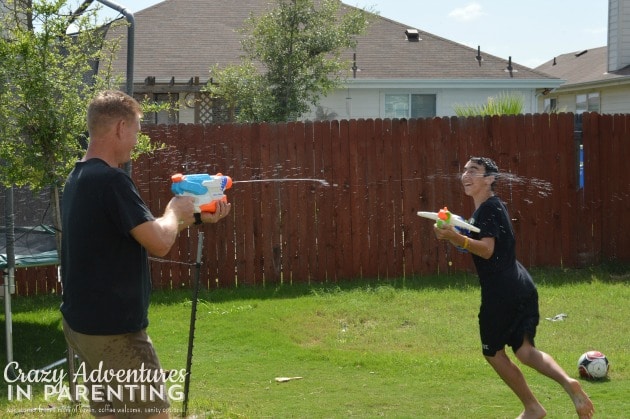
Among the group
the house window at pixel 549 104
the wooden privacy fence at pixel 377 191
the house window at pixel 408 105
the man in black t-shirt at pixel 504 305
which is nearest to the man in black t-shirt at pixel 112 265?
the man in black t-shirt at pixel 504 305

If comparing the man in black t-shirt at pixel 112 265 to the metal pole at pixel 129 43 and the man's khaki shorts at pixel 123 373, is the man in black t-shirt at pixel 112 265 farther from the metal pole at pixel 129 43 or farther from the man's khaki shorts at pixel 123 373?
the metal pole at pixel 129 43

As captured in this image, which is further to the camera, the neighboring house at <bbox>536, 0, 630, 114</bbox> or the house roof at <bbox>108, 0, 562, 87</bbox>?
the neighboring house at <bbox>536, 0, 630, 114</bbox>

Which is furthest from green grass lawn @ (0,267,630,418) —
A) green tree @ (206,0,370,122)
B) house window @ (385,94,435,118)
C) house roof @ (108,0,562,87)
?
house roof @ (108,0,562,87)

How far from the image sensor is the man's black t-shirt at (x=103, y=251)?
155 inches

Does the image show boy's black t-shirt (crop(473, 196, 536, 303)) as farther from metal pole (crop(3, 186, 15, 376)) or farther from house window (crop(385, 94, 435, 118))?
house window (crop(385, 94, 435, 118))

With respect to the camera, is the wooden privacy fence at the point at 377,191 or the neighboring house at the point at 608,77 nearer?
the wooden privacy fence at the point at 377,191

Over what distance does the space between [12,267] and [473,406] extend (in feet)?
13.4

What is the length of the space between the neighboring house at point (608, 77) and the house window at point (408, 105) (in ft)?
10.6

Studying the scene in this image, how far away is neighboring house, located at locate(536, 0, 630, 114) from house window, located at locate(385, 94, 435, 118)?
322 cm

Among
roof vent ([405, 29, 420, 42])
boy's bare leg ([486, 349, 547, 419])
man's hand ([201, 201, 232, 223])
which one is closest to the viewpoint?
man's hand ([201, 201, 232, 223])

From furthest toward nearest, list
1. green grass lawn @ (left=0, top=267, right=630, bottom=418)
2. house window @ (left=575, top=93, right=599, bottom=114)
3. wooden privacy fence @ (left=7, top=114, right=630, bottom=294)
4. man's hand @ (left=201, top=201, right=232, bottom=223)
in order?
house window @ (left=575, top=93, right=599, bottom=114) < wooden privacy fence @ (left=7, top=114, right=630, bottom=294) < green grass lawn @ (left=0, top=267, right=630, bottom=418) < man's hand @ (left=201, top=201, right=232, bottom=223)

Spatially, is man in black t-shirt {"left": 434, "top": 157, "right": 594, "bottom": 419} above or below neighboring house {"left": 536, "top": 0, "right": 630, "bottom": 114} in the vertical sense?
below

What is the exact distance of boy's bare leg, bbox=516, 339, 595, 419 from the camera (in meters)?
5.61

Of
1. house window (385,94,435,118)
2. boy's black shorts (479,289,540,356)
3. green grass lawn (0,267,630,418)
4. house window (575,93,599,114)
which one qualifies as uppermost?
house window (575,93,599,114)
